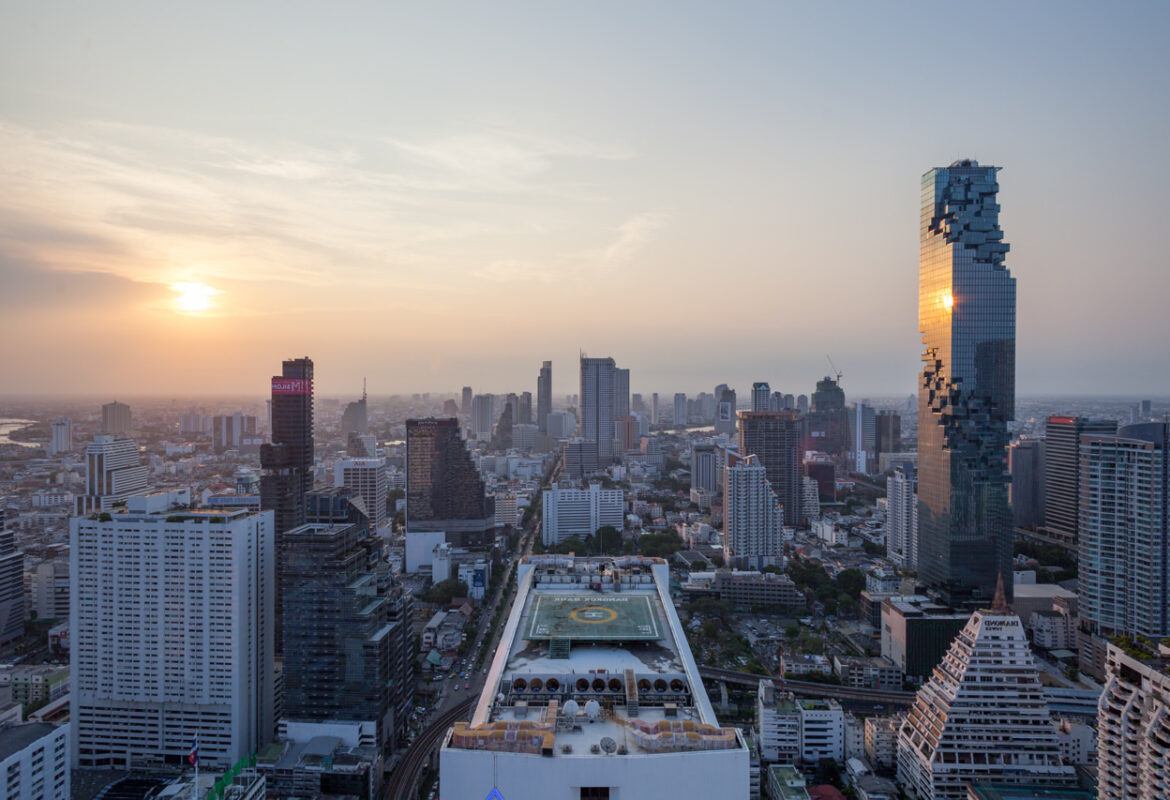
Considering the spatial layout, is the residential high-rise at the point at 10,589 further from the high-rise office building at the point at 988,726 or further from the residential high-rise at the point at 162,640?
the high-rise office building at the point at 988,726

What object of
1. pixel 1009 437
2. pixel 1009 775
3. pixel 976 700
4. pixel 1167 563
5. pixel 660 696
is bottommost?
pixel 1009 775

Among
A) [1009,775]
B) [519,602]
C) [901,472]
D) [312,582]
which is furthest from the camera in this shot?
[901,472]

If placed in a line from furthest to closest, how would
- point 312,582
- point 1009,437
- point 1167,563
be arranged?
A: point 1009,437
point 1167,563
point 312,582

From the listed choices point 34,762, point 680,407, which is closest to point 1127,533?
point 34,762

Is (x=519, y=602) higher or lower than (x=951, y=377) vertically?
lower

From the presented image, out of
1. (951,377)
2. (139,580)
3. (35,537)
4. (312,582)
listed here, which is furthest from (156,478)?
(951,377)

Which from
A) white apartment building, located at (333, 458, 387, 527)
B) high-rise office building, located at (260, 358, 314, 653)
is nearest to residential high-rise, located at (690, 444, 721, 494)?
white apartment building, located at (333, 458, 387, 527)

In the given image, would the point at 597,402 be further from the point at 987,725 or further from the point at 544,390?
the point at 987,725

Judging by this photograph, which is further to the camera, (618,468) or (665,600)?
(618,468)

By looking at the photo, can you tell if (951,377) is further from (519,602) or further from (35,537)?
(35,537)
